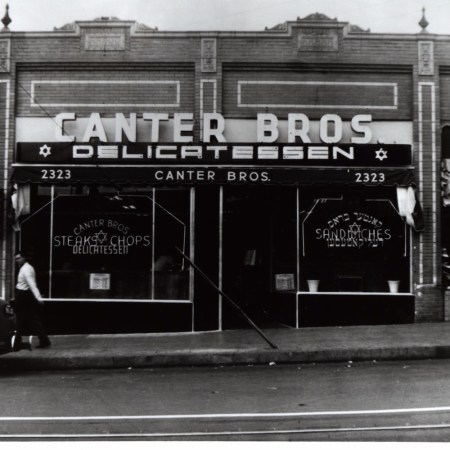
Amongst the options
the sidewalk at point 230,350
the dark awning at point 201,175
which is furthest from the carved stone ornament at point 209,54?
the sidewalk at point 230,350

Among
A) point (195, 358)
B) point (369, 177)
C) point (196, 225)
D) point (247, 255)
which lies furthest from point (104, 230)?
point (369, 177)

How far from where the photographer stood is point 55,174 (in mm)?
12562

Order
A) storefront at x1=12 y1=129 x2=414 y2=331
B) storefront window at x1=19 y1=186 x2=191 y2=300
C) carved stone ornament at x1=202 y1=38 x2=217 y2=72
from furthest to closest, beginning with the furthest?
carved stone ornament at x1=202 y1=38 x2=217 y2=72, storefront window at x1=19 y1=186 x2=191 y2=300, storefront at x1=12 y1=129 x2=414 y2=331

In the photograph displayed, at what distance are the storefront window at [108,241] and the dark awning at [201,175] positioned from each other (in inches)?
13.8

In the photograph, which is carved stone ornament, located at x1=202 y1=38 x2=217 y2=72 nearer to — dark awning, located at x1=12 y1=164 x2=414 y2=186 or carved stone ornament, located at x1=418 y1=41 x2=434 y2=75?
dark awning, located at x1=12 y1=164 x2=414 y2=186

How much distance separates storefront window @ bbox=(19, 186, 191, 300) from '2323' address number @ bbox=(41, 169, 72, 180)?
1.24 feet

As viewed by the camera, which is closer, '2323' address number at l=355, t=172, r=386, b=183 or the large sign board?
'2323' address number at l=355, t=172, r=386, b=183

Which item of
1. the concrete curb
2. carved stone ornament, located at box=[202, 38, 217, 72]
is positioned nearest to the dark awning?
carved stone ornament, located at box=[202, 38, 217, 72]

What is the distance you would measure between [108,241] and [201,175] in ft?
7.63

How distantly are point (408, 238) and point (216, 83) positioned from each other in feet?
16.6

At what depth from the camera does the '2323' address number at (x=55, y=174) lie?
12.6m

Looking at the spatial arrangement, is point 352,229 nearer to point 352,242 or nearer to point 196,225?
point 352,242

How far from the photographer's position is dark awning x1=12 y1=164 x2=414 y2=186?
1253cm
